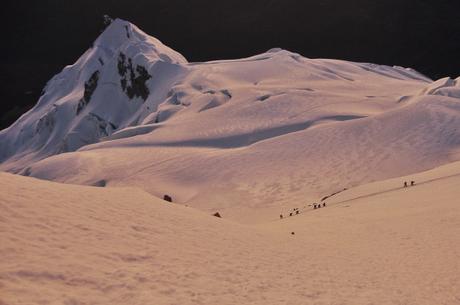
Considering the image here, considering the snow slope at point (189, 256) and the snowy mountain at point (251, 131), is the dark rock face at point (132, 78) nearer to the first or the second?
the snowy mountain at point (251, 131)

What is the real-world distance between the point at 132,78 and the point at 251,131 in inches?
1144

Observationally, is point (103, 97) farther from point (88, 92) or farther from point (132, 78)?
point (132, 78)

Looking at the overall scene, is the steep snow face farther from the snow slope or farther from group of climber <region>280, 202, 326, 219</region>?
the snow slope

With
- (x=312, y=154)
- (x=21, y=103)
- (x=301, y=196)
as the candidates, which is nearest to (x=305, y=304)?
(x=301, y=196)

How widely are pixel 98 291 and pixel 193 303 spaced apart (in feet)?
4.54

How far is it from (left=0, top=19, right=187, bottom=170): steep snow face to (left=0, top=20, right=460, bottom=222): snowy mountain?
0.22 m

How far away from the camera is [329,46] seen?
108500 mm

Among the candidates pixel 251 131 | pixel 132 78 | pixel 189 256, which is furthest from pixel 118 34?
pixel 189 256

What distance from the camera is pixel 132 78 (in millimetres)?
62375

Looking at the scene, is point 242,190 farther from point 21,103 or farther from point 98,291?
point 21,103

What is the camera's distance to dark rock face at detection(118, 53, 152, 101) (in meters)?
60.5

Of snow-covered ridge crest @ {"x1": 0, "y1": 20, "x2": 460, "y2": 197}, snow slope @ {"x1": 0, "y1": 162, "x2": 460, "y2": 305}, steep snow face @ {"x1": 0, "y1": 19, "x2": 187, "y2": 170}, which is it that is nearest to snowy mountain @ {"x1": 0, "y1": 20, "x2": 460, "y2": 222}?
snow-covered ridge crest @ {"x1": 0, "y1": 20, "x2": 460, "y2": 197}

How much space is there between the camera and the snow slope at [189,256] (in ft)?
26.7

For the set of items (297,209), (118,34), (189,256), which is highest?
(118,34)
